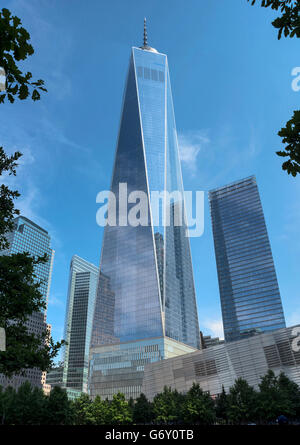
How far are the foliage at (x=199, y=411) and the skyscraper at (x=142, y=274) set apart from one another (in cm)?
6980

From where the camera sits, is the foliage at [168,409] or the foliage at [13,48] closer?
the foliage at [13,48]

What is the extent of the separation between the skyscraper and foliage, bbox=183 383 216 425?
69.8 meters

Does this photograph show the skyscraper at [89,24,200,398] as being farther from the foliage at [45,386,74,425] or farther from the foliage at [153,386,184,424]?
the foliage at [45,386,74,425]

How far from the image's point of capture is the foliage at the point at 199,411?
59.0 m

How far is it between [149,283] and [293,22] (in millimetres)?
139864

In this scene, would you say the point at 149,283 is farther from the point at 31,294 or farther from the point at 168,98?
the point at 31,294

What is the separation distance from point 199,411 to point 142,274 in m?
89.3

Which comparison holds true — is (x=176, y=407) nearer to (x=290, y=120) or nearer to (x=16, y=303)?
(x=16, y=303)

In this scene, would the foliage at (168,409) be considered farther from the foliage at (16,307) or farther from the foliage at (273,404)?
the foliage at (16,307)

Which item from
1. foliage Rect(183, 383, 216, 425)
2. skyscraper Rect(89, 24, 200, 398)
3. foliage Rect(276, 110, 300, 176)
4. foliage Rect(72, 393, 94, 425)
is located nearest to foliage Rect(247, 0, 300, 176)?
foliage Rect(276, 110, 300, 176)

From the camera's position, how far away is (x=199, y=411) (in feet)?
195

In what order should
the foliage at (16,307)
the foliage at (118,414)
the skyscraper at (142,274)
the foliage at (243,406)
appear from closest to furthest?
1. the foliage at (16,307)
2. the foliage at (243,406)
3. the foliage at (118,414)
4. the skyscraper at (142,274)

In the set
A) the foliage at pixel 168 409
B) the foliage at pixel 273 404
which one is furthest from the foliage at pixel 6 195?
the foliage at pixel 168 409
